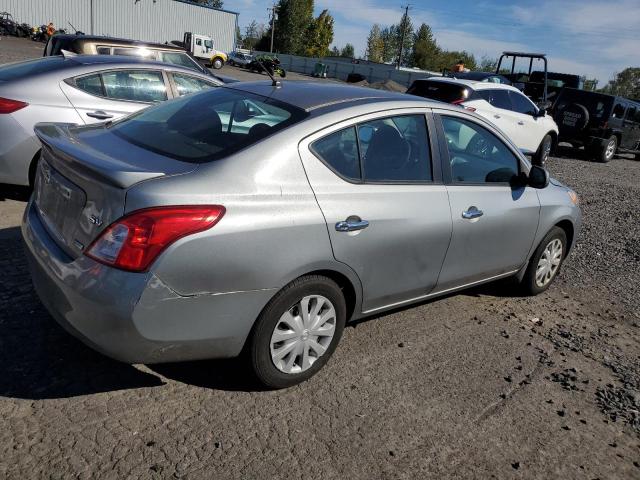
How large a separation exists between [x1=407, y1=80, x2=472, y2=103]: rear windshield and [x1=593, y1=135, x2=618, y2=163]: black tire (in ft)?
20.8

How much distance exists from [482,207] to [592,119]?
43.3ft

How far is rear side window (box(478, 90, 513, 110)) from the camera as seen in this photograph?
36.9ft

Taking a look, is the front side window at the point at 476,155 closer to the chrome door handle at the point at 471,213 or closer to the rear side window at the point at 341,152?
the chrome door handle at the point at 471,213

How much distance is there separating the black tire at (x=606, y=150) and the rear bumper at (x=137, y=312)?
14808mm

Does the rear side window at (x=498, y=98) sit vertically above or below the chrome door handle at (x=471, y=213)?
above

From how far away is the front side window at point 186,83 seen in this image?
657 centimetres

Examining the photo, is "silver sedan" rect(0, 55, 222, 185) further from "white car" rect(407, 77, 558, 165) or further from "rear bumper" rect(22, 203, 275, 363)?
"white car" rect(407, 77, 558, 165)

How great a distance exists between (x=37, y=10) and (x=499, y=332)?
5747 cm

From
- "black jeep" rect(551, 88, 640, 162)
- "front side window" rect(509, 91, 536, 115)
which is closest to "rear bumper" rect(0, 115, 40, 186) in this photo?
"front side window" rect(509, 91, 536, 115)

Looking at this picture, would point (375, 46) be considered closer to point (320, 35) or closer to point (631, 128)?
point (320, 35)

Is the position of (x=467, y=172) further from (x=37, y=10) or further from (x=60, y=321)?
(x=37, y=10)

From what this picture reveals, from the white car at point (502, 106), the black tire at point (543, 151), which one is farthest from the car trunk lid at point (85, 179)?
the black tire at point (543, 151)

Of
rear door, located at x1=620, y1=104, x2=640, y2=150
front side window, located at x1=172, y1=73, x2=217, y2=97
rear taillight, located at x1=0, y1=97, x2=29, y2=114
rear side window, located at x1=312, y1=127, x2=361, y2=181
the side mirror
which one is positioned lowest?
rear door, located at x1=620, y1=104, x2=640, y2=150

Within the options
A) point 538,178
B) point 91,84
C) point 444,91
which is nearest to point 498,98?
point 444,91
